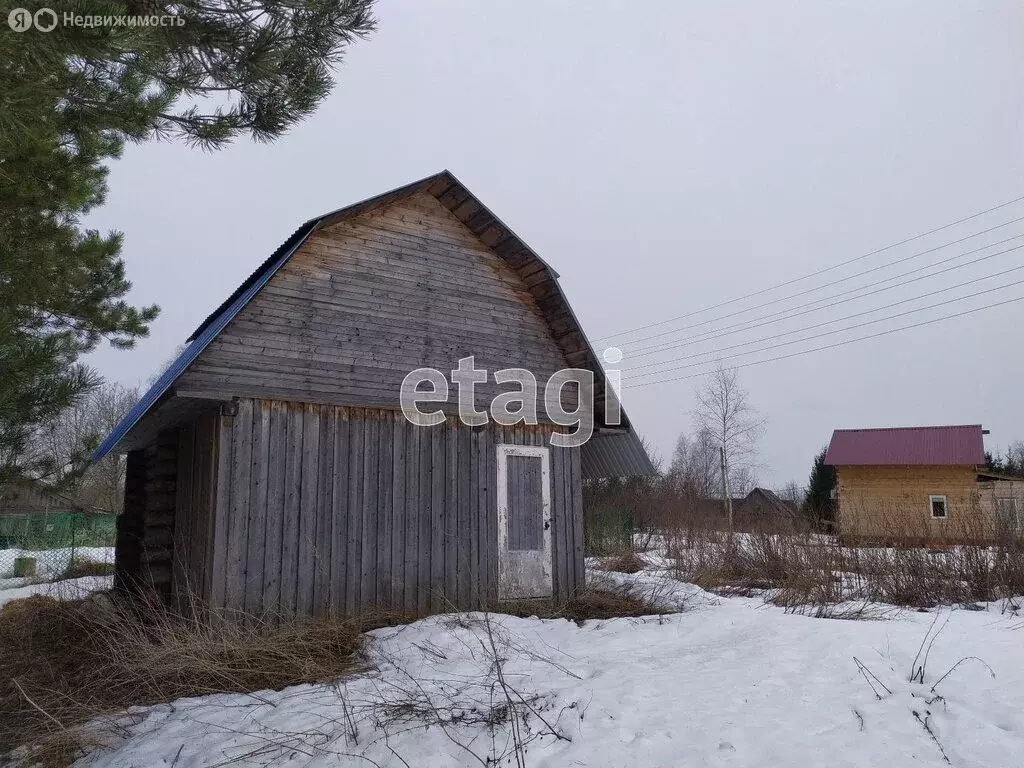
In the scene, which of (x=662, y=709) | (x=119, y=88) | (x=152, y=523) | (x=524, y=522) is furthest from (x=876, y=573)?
(x=119, y=88)

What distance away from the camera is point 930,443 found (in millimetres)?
26922

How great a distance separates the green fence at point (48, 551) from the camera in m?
16.0

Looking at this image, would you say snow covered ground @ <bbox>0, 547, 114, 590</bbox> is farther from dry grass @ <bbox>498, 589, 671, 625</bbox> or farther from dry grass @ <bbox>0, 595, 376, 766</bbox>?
dry grass @ <bbox>498, 589, 671, 625</bbox>

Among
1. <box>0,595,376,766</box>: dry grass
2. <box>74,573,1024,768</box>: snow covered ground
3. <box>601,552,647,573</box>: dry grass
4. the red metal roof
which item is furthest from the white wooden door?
the red metal roof

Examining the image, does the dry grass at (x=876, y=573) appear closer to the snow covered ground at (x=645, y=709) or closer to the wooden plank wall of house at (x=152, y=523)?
the snow covered ground at (x=645, y=709)

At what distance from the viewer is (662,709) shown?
479 cm

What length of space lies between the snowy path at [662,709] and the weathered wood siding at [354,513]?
158 cm

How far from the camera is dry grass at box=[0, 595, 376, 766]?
210 inches

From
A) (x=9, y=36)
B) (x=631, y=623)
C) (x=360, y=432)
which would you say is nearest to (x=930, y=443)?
(x=631, y=623)

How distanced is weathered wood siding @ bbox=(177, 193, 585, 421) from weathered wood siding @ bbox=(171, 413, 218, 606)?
945 mm

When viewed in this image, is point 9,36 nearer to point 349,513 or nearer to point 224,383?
point 224,383

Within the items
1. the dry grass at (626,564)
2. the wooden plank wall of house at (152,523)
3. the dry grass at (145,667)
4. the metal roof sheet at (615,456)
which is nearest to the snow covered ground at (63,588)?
the wooden plank wall of house at (152,523)

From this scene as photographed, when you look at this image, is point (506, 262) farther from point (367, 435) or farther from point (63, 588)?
point (63, 588)

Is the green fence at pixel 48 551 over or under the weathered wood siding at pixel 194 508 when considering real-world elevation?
under
